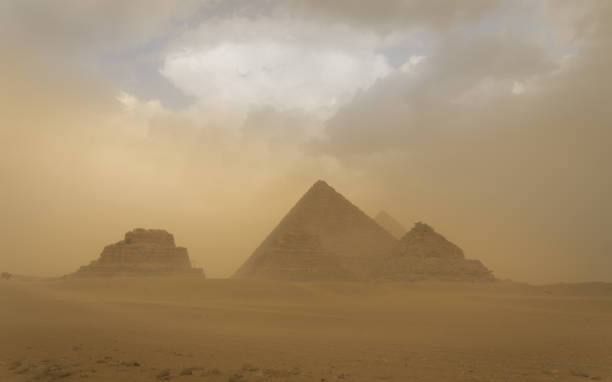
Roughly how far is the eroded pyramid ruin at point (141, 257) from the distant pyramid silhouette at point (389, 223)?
48918 mm

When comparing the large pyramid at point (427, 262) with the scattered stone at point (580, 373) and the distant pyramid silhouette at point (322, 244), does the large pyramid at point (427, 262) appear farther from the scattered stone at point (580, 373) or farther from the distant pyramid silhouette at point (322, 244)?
the scattered stone at point (580, 373)

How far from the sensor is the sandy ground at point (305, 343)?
8164 millimetres

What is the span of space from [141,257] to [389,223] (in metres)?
56.5

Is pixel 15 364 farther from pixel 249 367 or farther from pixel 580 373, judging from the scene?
pixel 580 373

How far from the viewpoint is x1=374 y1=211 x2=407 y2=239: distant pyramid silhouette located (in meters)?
88.8

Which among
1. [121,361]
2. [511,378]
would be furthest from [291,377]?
[511,378]

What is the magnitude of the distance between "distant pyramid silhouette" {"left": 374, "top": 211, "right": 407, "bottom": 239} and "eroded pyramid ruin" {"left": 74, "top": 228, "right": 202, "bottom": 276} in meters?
48.9

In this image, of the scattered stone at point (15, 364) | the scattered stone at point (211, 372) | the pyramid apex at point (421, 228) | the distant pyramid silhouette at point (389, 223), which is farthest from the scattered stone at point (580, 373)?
the distant pyramid silhouette at point (389, 223)

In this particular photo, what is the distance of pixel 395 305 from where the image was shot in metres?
25.2

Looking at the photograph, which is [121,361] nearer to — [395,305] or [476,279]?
[395,305]

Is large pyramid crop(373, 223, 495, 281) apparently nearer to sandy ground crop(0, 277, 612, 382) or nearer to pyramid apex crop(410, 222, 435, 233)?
pyramid apex crop(410, 222, 435, 233)

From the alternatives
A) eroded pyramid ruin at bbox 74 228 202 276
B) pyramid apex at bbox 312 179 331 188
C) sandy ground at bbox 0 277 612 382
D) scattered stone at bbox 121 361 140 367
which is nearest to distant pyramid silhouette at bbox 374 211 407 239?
pyramid apex at bbox 312 179 331 188

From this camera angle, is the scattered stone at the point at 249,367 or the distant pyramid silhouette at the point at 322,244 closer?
the scattered stone at the point at 249,367

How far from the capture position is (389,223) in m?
91.4
